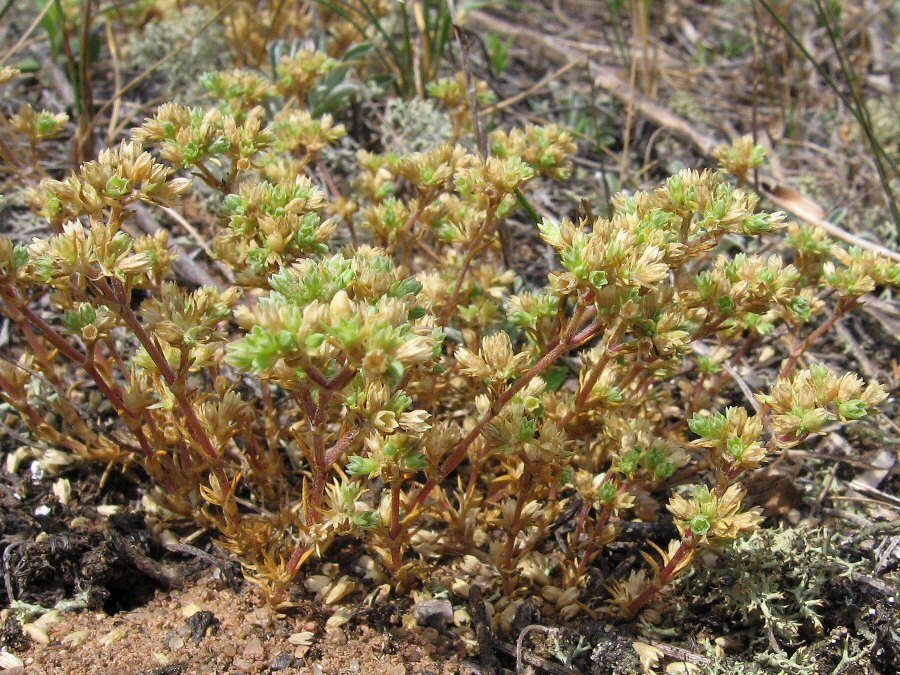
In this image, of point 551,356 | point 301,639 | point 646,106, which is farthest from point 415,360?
point 646,106

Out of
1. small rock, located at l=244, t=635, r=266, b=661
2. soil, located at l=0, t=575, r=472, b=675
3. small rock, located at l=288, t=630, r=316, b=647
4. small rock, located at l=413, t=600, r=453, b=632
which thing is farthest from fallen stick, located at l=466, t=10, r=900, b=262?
small rock, located at l=244, t=635, r=266, b=661

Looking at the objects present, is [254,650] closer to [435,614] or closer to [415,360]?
[435,614]

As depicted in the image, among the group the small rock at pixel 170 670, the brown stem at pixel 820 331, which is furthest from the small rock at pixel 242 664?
the brown stem at pixel 820 331

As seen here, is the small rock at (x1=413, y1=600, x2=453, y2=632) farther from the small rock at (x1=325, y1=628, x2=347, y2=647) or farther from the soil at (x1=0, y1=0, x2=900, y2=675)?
the small rock at (x1=325, y1=628, x2=347, y2=647)

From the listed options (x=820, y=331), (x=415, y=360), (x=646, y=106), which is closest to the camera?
(x=415, y=360)

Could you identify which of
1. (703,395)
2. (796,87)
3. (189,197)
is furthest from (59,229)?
(796,87)
